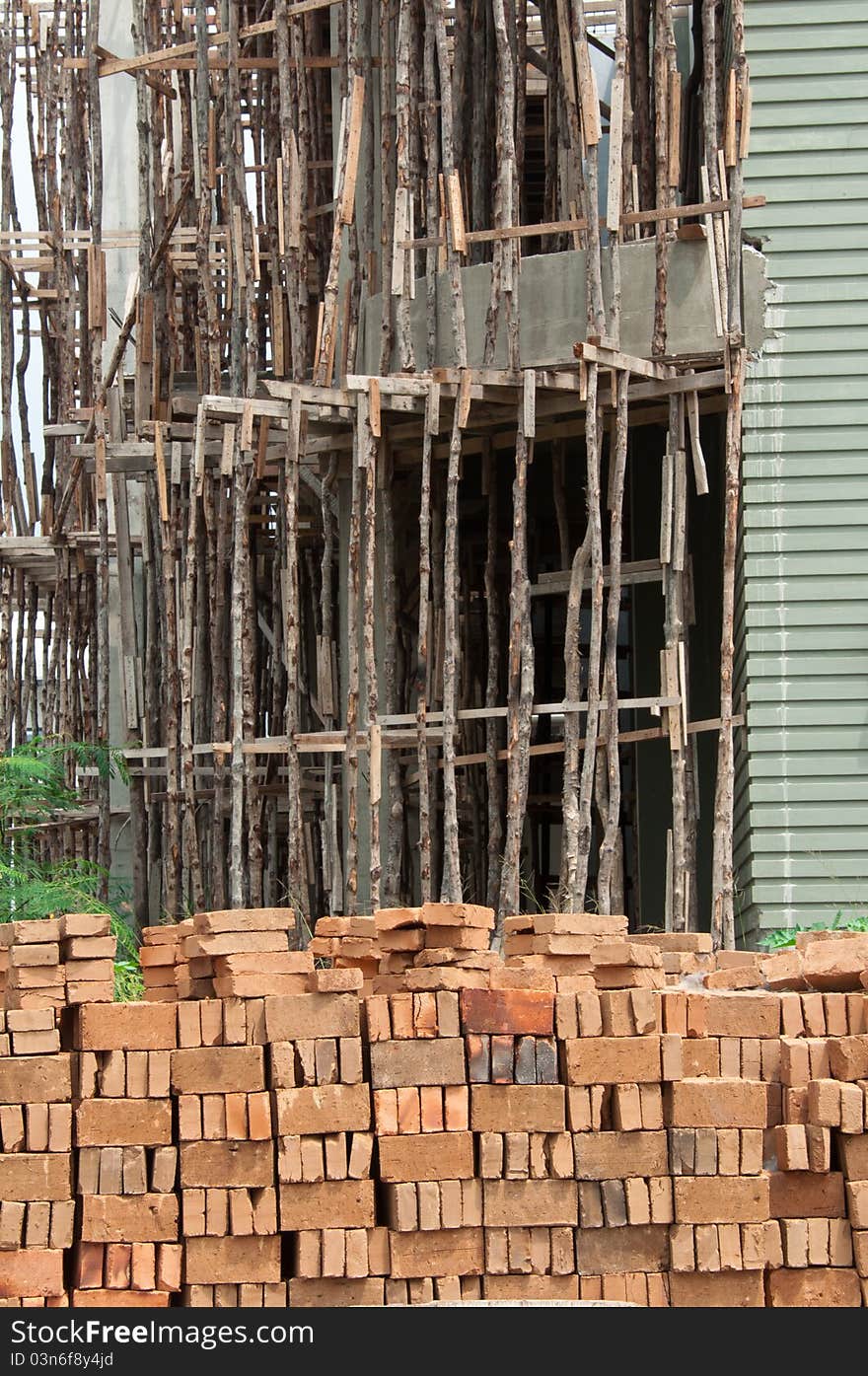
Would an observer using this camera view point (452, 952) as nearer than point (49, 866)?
Yes

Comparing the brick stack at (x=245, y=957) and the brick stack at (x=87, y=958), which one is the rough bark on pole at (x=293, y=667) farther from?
the brick stack at (x=87, y=958)

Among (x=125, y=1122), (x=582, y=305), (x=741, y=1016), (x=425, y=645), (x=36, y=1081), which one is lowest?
(x=125, y=1122)

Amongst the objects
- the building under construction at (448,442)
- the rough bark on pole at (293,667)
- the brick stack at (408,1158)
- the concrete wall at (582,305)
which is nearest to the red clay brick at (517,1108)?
the brick stack at (408,1158)

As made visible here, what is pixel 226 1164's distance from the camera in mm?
10508

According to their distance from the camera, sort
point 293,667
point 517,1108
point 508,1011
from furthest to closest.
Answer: point 293,667 → point 508,1011 → point 517,1108

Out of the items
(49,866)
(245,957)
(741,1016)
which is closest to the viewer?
(245,957)

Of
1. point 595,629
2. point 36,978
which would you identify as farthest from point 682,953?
point 36,978

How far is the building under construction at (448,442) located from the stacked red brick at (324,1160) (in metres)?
3.48

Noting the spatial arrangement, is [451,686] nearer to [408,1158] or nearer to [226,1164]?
[408,1158]

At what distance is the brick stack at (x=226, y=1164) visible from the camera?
1045cm

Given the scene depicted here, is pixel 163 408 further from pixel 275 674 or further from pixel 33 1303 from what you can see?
pixel 33 1303

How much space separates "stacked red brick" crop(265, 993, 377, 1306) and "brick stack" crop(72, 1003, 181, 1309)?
1.83 feet

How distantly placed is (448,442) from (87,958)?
661cm

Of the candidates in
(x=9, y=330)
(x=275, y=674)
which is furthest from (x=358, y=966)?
(x=9, y=330)
